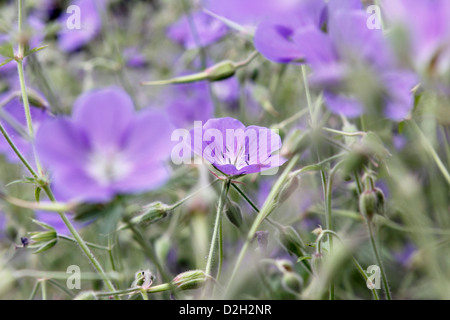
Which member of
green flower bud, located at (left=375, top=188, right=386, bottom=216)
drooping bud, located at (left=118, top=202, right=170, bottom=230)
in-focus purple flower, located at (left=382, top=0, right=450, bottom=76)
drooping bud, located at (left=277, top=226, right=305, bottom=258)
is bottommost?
drooping bud, located at (left=277, top=226, right=305, bottom=258)

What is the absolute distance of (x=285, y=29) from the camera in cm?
49

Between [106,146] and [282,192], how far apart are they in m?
0.18

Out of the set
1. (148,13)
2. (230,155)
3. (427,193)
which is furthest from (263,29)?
(148,13)

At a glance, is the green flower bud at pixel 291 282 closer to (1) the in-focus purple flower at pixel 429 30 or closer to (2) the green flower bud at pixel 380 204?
(2) the green flower bud at pixel 380 204

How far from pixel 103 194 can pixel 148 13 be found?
4.90 feet

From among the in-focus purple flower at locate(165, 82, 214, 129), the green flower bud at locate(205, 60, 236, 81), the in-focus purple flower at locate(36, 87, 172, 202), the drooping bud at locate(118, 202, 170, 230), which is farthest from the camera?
the in-focus purple flower at locate(165, 82, 214, 129)

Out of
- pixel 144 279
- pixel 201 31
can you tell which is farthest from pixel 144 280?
pixel 201 31

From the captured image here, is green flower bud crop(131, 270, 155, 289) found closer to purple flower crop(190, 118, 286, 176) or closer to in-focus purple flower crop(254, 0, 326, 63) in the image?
purple flower crop(190, 118, 286, 176)

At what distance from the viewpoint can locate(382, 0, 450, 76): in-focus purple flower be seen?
0.36 metres

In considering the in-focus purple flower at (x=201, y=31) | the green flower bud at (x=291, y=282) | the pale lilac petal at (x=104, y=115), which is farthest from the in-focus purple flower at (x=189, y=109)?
the pale lilac petal at (x=104, y=115)

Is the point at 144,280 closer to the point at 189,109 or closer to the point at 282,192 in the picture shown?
the point at 282,192

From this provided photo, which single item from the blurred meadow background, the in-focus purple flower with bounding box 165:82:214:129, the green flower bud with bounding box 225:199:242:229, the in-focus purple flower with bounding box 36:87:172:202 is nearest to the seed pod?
the blurred meadow background

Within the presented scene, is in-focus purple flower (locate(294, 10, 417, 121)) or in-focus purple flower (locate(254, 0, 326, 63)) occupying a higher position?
in-focus purple flower (locate(254, 0, 326, 63))

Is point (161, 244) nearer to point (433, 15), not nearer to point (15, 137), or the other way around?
point (15, 137)
